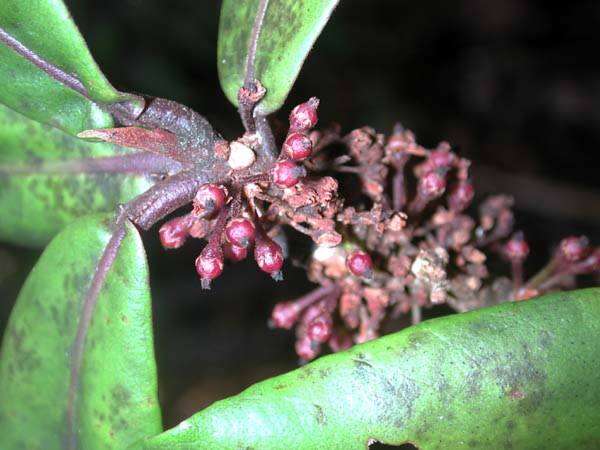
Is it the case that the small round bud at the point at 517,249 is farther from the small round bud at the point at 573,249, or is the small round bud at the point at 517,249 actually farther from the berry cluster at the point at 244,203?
the berry cluster at the point at 244,203

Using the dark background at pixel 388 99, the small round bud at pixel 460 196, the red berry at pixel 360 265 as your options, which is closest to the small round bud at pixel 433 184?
the small round bud at pixel 460 196

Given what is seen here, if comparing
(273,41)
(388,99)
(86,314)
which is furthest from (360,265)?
(388,99)

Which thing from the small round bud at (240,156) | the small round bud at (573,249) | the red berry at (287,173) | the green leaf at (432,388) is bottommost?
the green leaf at (432,388)

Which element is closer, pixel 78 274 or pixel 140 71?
pixel 78 274

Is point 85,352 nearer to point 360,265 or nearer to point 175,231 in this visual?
point 175,231

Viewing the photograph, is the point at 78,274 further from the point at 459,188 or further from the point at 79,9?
the point at 79,9

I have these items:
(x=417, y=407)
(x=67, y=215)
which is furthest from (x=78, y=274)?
(x=417, y=407)

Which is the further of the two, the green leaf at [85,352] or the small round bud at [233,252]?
the small round bud at [233,252]
